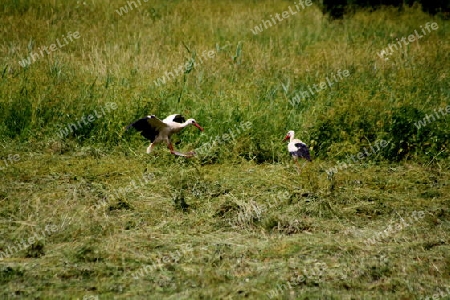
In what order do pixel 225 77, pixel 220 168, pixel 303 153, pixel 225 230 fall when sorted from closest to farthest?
pixel 225 230, pixel 303 153, pixel 220 168, pixel 225 77

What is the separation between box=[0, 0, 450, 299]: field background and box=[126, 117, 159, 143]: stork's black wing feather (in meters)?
0.27

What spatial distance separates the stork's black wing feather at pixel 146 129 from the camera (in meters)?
7.26

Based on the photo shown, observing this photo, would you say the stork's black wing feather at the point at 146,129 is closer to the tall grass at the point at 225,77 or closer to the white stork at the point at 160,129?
the white stork at the point at 160,129

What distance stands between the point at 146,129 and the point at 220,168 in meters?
1.06

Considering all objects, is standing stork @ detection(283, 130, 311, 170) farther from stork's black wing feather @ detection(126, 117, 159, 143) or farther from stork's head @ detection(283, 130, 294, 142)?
stork's black wing feather @ detection(126, 117, 159, 143)

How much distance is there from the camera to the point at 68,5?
1333cm

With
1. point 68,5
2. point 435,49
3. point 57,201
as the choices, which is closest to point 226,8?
point 68,5

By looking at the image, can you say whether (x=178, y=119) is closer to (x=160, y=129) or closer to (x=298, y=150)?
(x=160, y=129)

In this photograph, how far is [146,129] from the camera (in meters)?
7.36

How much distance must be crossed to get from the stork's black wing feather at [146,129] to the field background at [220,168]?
0.88 feet

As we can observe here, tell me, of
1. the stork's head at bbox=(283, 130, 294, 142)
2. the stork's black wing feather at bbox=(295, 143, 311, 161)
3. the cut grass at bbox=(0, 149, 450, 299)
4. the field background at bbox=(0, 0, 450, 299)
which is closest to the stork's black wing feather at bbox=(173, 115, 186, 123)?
the field background at bbox=(0, 0, 450, 299)

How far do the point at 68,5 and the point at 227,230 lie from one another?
9348 millimetres

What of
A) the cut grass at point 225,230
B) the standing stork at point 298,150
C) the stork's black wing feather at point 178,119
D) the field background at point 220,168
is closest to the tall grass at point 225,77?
the field background at point 220,168

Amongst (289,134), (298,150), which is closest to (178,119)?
(289,134)
